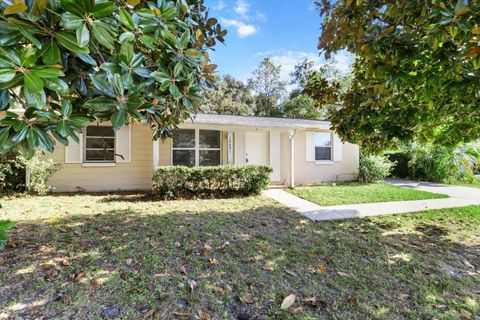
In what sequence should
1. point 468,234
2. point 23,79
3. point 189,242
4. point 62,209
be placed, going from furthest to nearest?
point 62,209 → point 468,234 → point 189,242 → point 23,79

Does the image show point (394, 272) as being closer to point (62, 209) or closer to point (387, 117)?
point (387, 117)

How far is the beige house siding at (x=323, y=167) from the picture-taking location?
11633 mm

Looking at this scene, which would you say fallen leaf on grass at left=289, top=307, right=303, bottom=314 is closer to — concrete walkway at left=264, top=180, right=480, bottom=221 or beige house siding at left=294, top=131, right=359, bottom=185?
concrete walkway at left=264, top=180, right=480, bottom=221

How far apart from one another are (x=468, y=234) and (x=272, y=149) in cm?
740

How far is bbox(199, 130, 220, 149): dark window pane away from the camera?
10461 millimetres

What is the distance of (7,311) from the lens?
2.32 m

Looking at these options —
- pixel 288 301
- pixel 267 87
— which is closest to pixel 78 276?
pixel 288 301

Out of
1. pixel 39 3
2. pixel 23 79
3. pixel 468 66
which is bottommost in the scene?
pixel 23 79

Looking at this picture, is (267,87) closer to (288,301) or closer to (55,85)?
(288,301)

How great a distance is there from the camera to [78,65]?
1663 millimetres

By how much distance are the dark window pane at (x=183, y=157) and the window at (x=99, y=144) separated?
224cm

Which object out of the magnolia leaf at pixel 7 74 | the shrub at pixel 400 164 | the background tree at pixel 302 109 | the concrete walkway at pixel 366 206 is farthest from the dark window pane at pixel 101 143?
Answer: the background tree at pixel 302 109

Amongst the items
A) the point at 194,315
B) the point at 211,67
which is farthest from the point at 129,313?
the point at 211,67

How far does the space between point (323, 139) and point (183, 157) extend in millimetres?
6644
